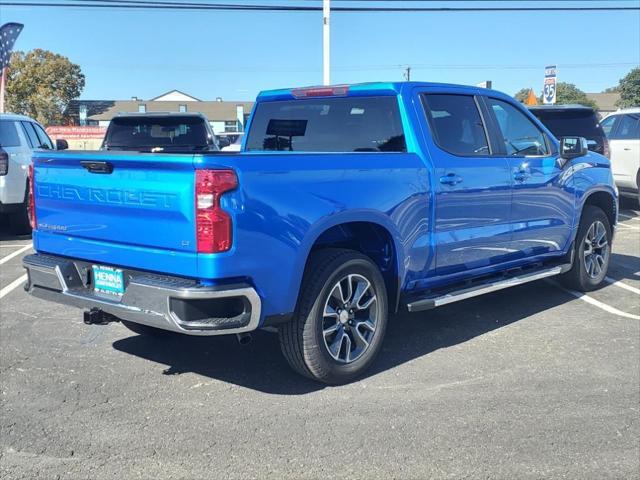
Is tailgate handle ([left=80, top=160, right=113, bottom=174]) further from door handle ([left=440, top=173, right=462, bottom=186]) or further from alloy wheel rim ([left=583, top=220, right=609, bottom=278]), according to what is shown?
alloy wheel rim ([left=583, top=220, right=609, bottom=278])

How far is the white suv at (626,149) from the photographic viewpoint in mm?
12875

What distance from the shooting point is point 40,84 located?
63375 millimetres

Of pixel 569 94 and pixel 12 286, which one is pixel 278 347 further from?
pixel 569 94

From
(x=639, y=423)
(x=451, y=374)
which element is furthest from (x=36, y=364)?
(x=639, y=423)

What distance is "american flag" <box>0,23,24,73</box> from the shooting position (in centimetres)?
2120

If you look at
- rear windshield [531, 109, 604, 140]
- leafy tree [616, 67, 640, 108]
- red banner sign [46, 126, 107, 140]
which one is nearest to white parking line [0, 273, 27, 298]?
rear windshield [531, 109, 604, 140]

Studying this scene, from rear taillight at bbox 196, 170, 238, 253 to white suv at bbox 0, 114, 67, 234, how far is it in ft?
25.1

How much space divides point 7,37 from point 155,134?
14.1 metres

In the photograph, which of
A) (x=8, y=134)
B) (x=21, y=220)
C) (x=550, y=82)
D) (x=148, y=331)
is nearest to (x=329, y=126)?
(x=148, y=331)

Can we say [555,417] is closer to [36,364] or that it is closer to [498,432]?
[498,432]

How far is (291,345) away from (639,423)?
6.96ft

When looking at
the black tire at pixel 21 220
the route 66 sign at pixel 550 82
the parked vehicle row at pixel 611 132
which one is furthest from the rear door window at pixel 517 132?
the route 66 sign at pixel 550 82

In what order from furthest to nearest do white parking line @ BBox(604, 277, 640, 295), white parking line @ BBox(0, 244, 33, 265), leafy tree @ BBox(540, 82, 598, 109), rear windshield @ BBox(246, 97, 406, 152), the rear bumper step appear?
leafy tree @ BBox(540, 82, 598, 109) → white parking line @ BBox(0, 244, 33, 265) → white parking line @ BBox(604, 277, 640, 295) → rear windshield @ BBox(246, 97, 406, 152) → the rear bumper step

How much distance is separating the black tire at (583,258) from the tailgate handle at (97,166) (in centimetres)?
480
